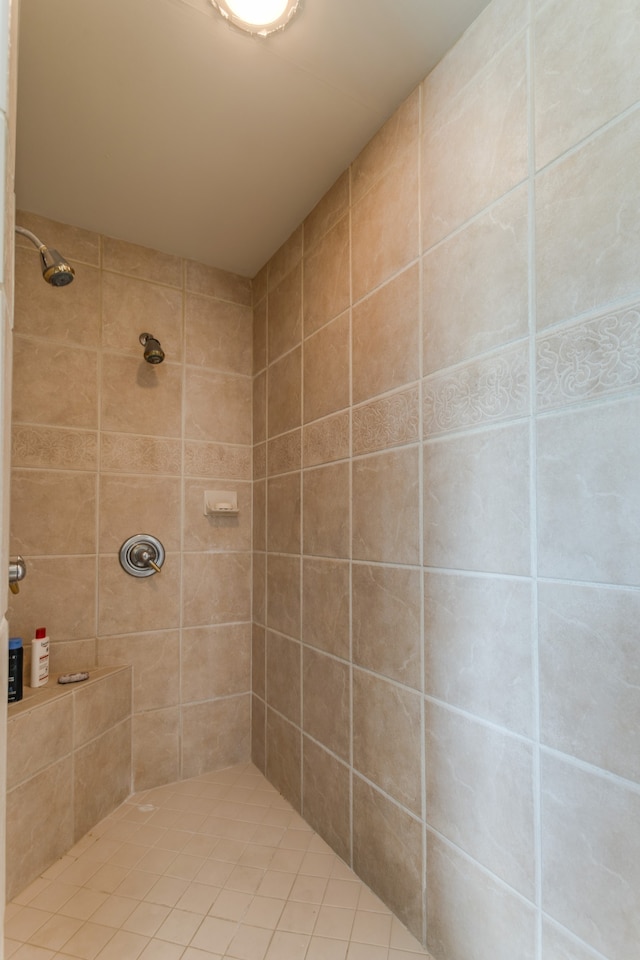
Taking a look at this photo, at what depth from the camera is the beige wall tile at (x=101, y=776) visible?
144 centimetres

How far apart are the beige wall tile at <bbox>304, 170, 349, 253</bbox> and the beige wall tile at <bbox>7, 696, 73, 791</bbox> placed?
5.11 feet

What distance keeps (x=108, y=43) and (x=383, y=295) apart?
2.56 ft

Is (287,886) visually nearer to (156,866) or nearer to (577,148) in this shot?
(156,866)

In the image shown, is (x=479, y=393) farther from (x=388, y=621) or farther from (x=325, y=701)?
(x=325, y=701)

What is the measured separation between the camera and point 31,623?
60.9 inches

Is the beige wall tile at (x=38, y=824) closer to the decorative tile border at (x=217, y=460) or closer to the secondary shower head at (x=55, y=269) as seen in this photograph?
the decorative tile border at (x=217, y=460)

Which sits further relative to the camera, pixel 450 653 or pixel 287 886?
pixel 287 886

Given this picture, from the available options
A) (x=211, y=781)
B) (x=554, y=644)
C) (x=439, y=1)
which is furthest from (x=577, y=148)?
(x=211, y=781)

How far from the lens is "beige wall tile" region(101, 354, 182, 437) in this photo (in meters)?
1.71

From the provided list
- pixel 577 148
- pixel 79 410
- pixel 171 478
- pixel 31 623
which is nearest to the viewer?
pixel 577 148

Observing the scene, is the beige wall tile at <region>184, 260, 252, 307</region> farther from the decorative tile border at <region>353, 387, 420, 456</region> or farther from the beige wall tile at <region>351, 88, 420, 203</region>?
the decorative tile border at <region>353, 387, 420, 456</region>

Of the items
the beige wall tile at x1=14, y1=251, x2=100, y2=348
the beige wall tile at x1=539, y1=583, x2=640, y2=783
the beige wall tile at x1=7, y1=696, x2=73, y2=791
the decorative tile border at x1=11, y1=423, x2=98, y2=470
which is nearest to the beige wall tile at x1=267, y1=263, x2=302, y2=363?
the beige wall tile at x1=14, y1=251, x2=100, y2=348

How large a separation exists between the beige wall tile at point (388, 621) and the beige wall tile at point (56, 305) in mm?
1214

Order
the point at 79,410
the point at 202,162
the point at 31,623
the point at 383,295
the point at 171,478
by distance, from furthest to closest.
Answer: the point at 171,478
the point at 79,410
the point at 31,623
the point at 202,162
the point at 383,295
